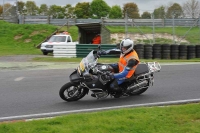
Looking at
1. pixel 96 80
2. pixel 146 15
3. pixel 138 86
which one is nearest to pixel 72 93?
pixel 96 80

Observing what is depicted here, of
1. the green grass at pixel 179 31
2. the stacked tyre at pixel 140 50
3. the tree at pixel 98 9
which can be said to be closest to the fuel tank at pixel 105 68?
the stacked tyre at pixel 140 50

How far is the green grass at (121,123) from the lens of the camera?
565cm

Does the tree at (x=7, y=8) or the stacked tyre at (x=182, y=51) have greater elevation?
the tree at (x=7, y=8)

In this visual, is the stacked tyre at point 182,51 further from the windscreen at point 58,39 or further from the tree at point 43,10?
the tree at point 43,10

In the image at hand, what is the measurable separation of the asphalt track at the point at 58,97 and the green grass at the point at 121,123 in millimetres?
1237

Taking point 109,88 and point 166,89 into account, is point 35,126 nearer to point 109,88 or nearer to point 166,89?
point 109,88

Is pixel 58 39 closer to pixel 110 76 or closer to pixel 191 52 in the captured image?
pixel 191 52

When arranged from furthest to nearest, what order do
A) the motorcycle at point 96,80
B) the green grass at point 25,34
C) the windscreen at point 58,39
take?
1. the green grass at point 25,34
2. the windscreen at point 58,39
3. the motorcycle at point 96,80

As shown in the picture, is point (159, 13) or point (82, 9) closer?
point (159, 13)

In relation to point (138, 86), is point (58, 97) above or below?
below

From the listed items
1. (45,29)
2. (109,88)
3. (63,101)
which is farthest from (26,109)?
(45,29)

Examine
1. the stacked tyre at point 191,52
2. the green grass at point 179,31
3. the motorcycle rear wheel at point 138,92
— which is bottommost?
the motorcycle rear wheel at point 138,92

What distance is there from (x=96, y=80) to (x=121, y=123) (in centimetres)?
277

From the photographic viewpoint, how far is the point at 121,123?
5.99 meters
